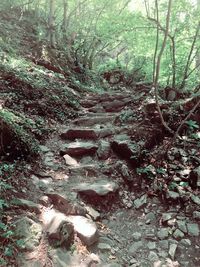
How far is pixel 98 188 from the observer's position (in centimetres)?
494

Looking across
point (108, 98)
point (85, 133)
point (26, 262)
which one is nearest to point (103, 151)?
point (85, 133)

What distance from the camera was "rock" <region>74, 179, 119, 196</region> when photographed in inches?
191

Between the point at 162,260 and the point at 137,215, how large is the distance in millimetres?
942

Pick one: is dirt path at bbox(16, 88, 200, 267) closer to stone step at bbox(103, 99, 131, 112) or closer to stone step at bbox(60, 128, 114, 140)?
stone step at bbox(60, 128, 114, 140)

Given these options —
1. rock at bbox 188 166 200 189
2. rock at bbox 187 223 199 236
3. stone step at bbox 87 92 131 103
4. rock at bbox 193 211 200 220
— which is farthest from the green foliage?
stone step at bbox 87 92 131 103

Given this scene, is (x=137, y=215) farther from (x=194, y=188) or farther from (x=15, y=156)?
(x=15, y=156)

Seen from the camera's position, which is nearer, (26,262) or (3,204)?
(26,262)

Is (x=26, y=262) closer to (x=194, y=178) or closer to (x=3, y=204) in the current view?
(x=3, y=204)

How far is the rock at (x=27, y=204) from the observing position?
4047 millimetres

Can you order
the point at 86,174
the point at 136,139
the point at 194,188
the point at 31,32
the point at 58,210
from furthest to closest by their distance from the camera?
the point at 31,32 < the point at 136,139 < the point at 86,174 < the point at 194,188 < the point at 58,210

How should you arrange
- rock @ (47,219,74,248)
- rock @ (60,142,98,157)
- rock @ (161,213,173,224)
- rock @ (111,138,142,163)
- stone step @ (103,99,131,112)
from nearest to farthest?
rock @ (47,219,74,248) < rock @ (161,213,173,224) < rock @ (111,138,142,163) < rock @ (60,142,98,157) < stone step @ (103,99,131,112)

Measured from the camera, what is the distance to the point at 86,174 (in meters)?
5.57

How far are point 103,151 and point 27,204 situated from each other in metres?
2.41

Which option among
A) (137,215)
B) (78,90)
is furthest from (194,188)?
(78,90)
